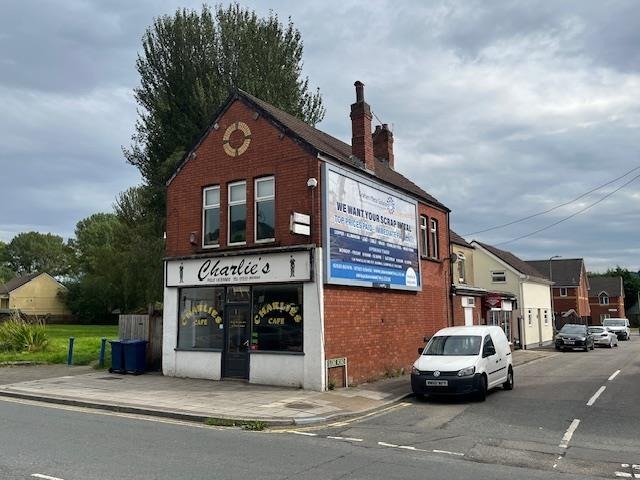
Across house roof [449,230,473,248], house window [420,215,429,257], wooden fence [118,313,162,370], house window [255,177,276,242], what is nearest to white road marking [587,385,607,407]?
house window [420,215,429,257]

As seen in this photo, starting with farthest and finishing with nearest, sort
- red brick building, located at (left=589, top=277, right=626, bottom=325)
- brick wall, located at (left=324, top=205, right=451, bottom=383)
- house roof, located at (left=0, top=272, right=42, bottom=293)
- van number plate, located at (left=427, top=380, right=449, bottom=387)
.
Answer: red brick building, located at (left=589, top=277, right=626, bottom=325)
house roof, located at (left=0, top=272, right=42, bottom=293)
brick wall, located at (left=324, top=205, right=451, bottom=383)
van number plate, located at (left=427, top=380, right=449, bottom=387)

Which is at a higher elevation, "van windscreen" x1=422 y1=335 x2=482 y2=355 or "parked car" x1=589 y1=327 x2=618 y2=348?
"van windscreen" x1=422 y1=335 x2=482 y2=355

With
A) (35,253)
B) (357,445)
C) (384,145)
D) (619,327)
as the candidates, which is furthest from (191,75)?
(35,253)

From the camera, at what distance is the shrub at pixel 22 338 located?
23.2 metres

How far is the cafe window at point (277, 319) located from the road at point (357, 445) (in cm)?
367

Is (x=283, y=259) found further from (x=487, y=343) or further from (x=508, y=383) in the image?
(x=508, y=383)

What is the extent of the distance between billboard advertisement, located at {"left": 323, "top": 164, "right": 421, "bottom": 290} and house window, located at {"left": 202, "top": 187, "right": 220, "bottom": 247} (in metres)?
4.00

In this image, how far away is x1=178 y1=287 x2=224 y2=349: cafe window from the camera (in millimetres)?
16922

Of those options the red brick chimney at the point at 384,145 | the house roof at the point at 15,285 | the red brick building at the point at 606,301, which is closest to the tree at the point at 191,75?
the red brick chimney at the point at 384,145

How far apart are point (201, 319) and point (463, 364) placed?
26.4 feet

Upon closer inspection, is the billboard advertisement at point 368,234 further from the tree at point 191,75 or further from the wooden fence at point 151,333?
the tree at point 191,75

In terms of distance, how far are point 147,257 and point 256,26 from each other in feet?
48.3

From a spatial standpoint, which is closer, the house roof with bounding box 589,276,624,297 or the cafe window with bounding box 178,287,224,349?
the cafe window with bounding box 178,287,224,349

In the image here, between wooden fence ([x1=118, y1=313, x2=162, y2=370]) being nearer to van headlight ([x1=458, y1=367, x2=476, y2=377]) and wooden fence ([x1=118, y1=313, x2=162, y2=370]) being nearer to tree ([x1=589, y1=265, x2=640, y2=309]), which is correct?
van headlight ([x1=458, y1=367, x2=476, y2=377])
